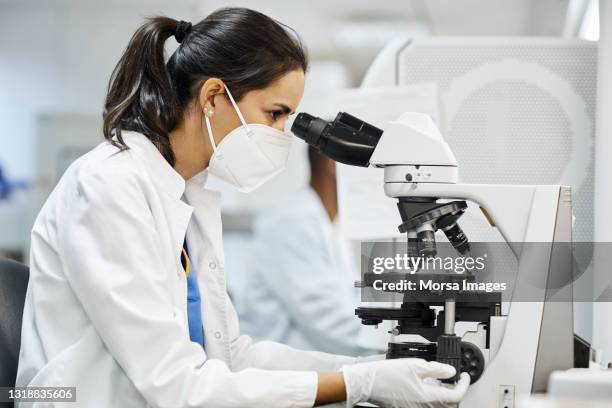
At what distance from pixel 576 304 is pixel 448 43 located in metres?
0.69

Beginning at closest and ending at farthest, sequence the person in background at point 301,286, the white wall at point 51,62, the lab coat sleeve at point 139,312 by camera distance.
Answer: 1. the lab coat sleeve at point 139,312
2. the person in background at point 301,286
3. the white wall at point 51,62

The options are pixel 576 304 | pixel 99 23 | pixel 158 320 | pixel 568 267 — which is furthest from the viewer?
pixel 99 23

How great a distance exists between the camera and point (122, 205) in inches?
48.5

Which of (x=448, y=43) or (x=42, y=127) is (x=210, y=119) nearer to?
(x=448, y=43)

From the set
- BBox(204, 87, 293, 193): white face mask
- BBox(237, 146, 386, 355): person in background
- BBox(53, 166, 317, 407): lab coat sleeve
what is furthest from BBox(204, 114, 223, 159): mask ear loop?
BBox(237, 146, 386, 355): person in background

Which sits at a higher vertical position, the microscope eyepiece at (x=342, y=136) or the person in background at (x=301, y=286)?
the microscope eyepiece at (x=342, y=136)

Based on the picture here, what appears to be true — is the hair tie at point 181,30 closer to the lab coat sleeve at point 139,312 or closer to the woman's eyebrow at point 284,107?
the woman's eyebrow at point 284,107

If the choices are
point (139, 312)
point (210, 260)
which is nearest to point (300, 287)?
point (210, 260)

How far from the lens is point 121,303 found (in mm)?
1188

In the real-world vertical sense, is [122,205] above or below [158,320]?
above

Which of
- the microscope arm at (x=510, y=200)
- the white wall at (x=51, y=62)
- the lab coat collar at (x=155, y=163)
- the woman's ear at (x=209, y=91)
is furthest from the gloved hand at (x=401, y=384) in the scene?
the white wall at (x=51, y=62)

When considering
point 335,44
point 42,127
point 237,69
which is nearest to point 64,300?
point 237,69

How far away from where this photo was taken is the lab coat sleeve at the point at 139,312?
3.90 feet

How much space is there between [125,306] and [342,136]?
474 millimetres
